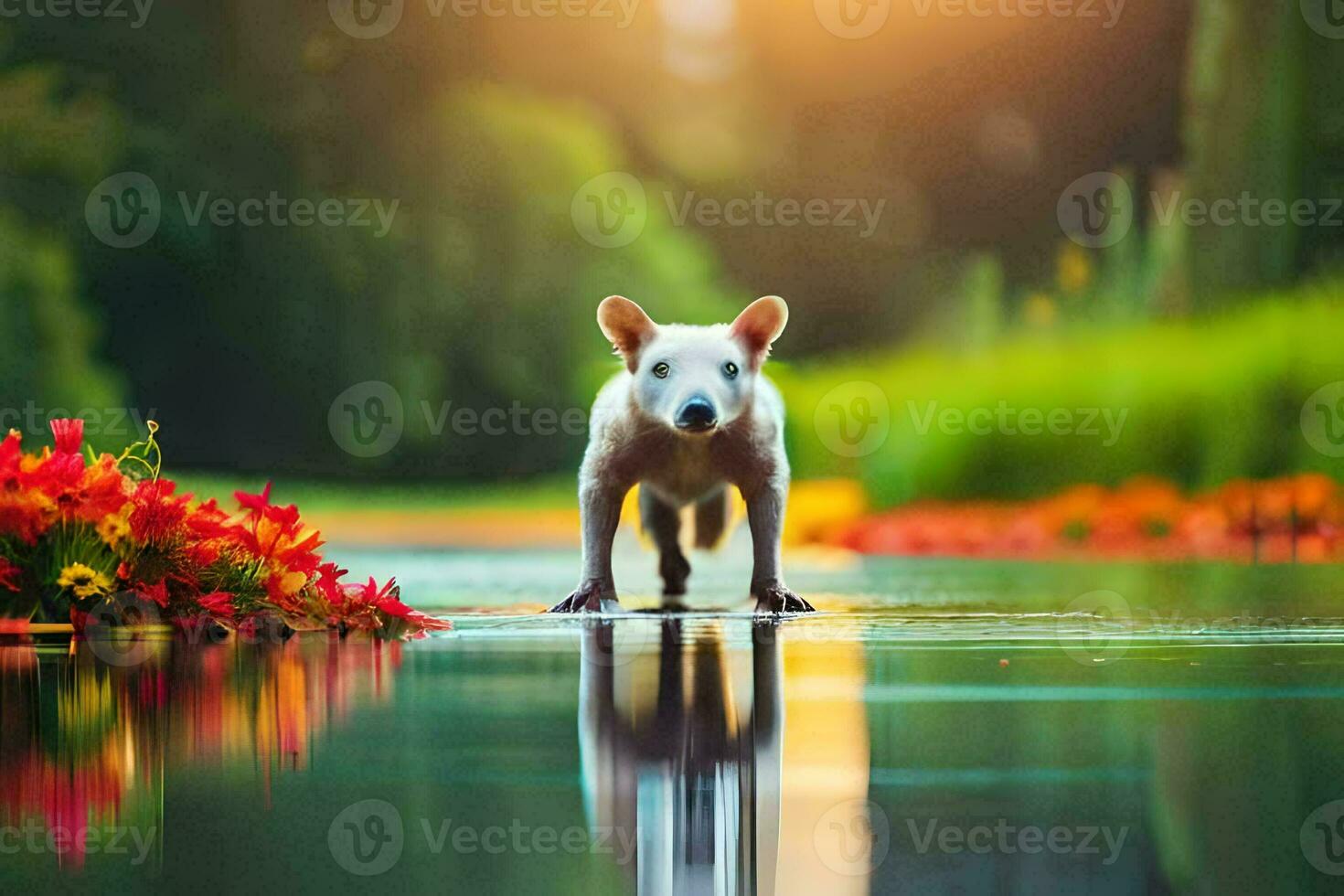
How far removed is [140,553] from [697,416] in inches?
42.5

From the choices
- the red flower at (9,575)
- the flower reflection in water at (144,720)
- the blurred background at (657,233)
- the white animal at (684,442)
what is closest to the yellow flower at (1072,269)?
the blurred background at (657,233)

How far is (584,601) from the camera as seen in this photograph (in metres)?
3.23

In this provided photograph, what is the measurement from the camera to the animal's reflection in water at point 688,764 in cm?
110

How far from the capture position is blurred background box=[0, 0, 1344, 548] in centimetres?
450

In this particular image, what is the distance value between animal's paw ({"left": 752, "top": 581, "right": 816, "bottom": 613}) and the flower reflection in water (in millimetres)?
950

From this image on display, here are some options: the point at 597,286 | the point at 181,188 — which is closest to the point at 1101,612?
the point at 597,286

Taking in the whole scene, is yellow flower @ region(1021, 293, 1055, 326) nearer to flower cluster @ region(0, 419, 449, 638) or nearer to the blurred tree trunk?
the blurred tree trunk

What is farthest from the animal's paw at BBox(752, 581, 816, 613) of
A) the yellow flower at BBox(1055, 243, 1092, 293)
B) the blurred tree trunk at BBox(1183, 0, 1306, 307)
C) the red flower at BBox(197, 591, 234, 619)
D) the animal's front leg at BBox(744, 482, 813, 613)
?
the blurred tree trunk at BBox(1183, 0, 1306, 307)

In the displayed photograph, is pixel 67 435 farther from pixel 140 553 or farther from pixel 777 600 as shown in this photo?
→ pixel 777 600

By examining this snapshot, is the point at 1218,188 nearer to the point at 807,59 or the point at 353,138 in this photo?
the point at 807,59

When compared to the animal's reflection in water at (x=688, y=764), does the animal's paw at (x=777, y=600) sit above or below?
above

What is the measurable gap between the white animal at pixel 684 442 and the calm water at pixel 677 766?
0.61 m

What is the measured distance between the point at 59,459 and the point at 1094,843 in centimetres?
219

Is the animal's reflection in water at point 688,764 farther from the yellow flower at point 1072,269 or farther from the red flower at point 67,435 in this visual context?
the yellow flower at point 1072,269
